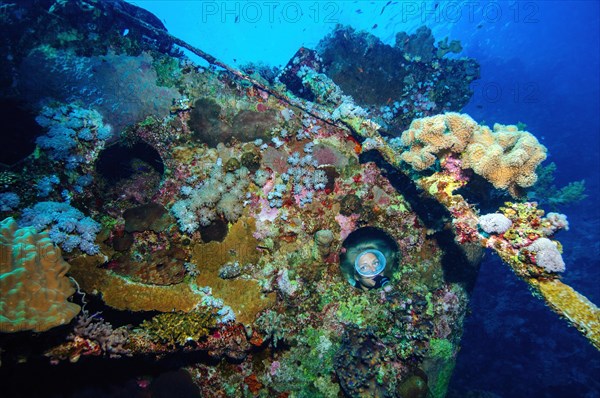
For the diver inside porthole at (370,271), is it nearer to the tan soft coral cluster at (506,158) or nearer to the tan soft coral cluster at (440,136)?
the tan soft coral cluster at (440,136)

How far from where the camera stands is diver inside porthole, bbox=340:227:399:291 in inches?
270

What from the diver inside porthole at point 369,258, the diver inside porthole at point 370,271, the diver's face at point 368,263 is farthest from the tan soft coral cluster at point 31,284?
the diver's face at point 368,263

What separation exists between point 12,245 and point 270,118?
204 inches

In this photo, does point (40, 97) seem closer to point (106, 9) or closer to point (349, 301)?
point (106, 9)

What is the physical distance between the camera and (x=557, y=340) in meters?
13.0

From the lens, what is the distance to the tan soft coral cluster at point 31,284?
3645 millimetres

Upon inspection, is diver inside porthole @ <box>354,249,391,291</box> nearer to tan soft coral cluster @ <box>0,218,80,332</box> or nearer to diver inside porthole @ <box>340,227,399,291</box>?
diver inside porthole @ <box>340,227,399,291</box>

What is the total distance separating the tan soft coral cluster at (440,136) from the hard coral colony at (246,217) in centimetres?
3

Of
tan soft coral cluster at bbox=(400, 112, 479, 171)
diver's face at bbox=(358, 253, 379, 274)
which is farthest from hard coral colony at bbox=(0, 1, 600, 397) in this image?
diver's face at bbox=(358, 253, 379, 274)

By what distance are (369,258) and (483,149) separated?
11.7 feet

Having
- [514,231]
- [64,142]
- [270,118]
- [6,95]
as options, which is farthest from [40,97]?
[514,231]

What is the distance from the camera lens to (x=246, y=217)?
627cm

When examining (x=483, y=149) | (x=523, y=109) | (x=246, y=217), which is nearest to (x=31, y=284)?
(x=246, y=217)

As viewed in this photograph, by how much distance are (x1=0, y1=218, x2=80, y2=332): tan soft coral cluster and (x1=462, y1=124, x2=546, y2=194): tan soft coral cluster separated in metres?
6.85
